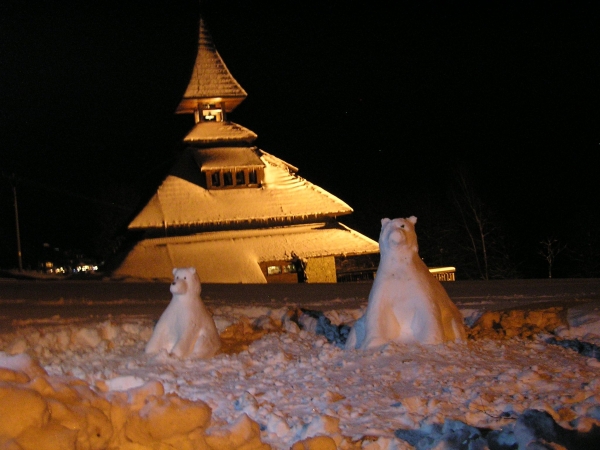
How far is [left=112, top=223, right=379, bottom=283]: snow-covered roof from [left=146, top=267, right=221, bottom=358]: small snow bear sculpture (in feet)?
48.0

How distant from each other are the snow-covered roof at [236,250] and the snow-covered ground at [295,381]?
429 inches

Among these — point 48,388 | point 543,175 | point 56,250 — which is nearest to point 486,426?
point 48,388

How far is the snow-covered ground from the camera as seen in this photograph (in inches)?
144

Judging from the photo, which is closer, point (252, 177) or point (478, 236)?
point (252, 177)

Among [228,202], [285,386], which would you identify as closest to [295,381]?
[285,386]

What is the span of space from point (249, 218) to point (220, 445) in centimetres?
2274

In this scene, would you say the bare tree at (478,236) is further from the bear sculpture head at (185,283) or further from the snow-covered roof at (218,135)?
the bear sculpture head at (185,283)

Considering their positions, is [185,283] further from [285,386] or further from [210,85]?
[210,85]

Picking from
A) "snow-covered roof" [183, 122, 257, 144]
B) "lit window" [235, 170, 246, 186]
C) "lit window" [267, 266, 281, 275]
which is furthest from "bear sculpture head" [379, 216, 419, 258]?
"snow-covered roof" [183, 122, 257, 144]

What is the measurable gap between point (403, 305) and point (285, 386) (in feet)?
7.36

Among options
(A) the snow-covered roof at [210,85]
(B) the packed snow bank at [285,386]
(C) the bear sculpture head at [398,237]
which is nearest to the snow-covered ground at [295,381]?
(B) the packed snow bank at [285,386]

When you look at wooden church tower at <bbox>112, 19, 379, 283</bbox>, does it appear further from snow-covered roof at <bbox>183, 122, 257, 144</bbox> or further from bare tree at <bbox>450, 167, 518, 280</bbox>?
bare tree at <bbox>450, 167, 518, 280</bbox>

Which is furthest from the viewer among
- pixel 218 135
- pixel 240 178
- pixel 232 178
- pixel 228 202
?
pixel 218 135

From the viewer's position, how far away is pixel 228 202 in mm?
27156
